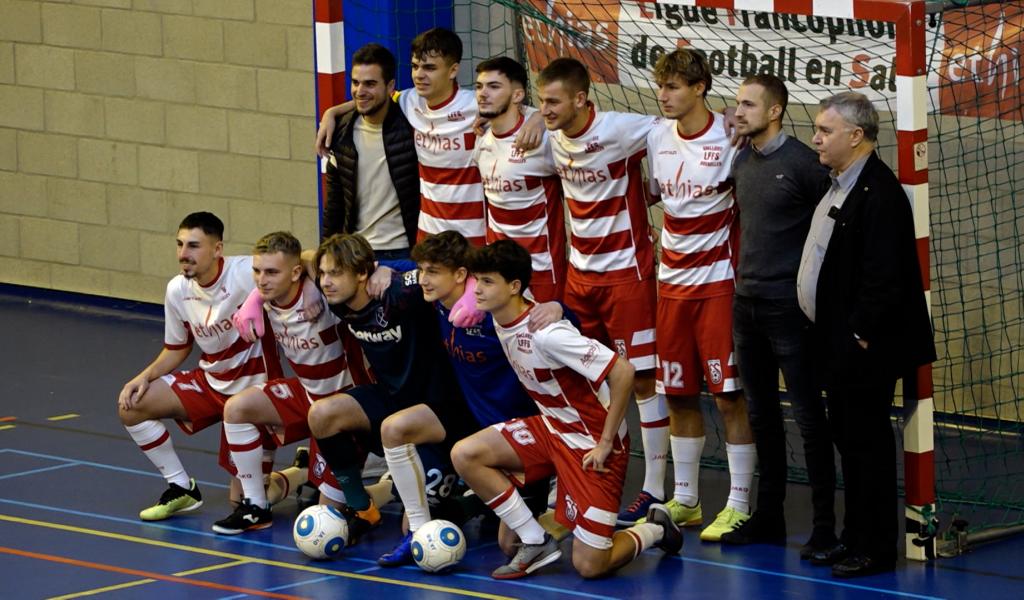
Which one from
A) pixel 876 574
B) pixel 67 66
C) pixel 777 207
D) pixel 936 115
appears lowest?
pixel 876 574

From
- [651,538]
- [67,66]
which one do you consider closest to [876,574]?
[651,538]

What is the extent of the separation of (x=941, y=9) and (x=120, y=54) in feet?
20.3

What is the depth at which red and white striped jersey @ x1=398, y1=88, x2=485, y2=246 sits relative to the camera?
7.38 metres

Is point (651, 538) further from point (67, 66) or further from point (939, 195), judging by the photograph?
point (67, 66)

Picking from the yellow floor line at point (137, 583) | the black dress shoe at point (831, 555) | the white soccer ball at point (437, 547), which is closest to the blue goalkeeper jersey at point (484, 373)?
the white soccer ball at point (437, 547)

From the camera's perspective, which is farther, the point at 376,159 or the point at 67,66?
the point at 67,66

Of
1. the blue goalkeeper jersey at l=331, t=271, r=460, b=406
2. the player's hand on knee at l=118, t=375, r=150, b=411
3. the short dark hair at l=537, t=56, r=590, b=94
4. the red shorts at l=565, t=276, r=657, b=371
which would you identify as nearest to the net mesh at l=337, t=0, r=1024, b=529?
the short dark hair at l=537, t=56, r=590, b=94

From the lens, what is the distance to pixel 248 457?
7.07 m

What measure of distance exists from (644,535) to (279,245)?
6.02ft

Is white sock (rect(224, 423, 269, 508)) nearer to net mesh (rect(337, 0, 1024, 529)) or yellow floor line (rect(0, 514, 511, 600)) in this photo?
yellow floor line (rect(0, 514, 511, 600))

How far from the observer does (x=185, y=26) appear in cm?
1077

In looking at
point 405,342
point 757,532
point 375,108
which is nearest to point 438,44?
point 375,108

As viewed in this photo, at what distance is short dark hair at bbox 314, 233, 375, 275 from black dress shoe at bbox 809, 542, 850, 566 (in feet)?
6.54

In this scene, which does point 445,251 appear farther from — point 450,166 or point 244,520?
point 244,520
